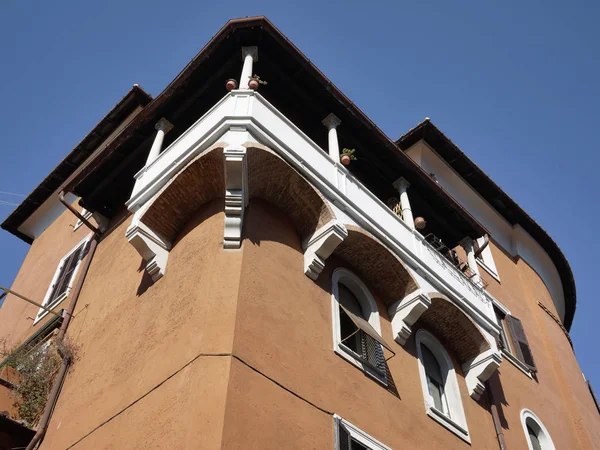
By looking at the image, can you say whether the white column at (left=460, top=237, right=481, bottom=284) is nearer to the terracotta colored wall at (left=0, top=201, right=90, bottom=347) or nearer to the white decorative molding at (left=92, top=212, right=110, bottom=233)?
the white decorative molding at (left=92, top=212, right=110, bottom=233)

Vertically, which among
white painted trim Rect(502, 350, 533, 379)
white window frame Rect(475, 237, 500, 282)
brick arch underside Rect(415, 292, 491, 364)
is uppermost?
white window frame Rect(475, 237, 500, 282)

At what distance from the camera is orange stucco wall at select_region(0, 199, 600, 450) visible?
7586mm

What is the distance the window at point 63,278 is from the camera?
45.8 ft

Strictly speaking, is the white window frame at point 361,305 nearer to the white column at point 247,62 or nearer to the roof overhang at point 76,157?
the white column at point 247,62

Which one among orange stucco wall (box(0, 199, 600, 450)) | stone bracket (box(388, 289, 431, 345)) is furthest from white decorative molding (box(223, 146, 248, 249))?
stone bracket (box(388, 289, 431, 345))

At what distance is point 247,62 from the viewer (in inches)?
457

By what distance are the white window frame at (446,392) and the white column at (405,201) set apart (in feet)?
6.71

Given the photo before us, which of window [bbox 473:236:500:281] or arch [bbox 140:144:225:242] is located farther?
window [bbox 473:236:500:281]

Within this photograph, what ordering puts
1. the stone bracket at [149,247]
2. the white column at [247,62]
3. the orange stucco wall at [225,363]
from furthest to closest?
the white column at [247,62] < the stone bracket at [149,247] < the orange stucco wall at [225,363]

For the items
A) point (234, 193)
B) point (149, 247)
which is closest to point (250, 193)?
point (234, 193)

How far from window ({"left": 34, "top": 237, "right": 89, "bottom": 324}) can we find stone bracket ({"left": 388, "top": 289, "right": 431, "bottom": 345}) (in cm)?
662

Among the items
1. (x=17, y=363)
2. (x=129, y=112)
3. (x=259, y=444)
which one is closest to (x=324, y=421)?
(x=259, y=444)

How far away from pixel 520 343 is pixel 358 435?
9.12 meters

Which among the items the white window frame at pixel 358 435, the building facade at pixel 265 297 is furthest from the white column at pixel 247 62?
the white window frame at pixel 358 435
